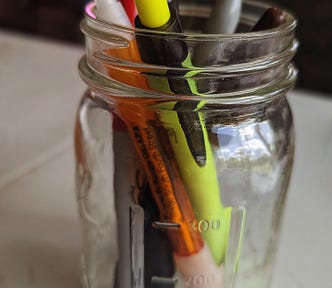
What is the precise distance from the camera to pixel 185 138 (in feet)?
0.86

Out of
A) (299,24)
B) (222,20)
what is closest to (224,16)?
(222,20)

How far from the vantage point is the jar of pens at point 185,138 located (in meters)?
0.26

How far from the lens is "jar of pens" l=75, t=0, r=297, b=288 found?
255mm

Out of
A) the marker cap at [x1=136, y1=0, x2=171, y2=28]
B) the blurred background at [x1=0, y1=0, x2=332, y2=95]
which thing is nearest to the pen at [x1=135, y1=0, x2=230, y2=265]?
the marker cap at [x1=136, y1=0, x2=171, y2=28]

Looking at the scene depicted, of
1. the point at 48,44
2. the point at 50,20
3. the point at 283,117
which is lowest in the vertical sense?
the point at 50,20

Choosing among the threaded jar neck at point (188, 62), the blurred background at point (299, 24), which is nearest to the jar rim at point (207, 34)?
the threaded jar neck at point (188, 62)

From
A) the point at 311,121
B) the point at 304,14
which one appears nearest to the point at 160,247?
the point at 311,121

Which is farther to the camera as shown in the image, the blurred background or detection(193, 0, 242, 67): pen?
the blurred background

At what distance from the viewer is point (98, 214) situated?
0.32 meters

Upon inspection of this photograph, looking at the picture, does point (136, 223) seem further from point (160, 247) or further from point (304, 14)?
point (304, 14)

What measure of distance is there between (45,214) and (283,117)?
166 mm

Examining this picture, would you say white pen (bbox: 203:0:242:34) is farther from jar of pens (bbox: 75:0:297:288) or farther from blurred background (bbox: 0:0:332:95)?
blurred background (bbox: 0:0:332:95)

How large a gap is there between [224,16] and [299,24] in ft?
2.65

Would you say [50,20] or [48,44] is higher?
[48,44]
